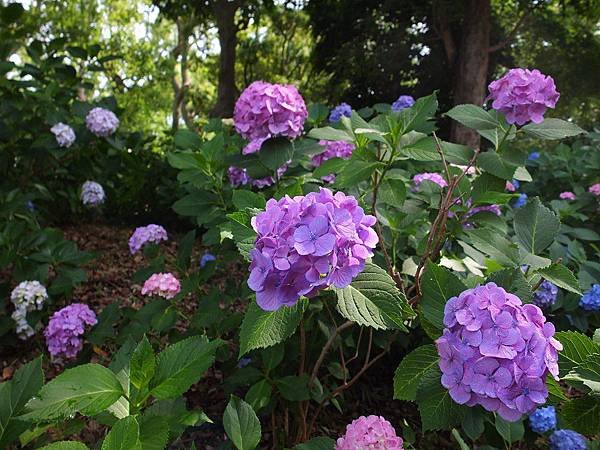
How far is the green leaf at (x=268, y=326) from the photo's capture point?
111 cm

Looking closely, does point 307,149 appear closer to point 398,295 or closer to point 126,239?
point 398,295

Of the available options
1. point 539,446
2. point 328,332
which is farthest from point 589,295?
point 328,332

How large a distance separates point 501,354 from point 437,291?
280 millimetres

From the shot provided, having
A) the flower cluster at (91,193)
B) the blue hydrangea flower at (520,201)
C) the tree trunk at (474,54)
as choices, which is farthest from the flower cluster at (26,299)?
the tree trunk at (474,54)

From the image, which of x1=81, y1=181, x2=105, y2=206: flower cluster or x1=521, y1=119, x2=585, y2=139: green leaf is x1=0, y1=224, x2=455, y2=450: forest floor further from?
x1=81, y1=181, x2=105, y2=206: flower cluster

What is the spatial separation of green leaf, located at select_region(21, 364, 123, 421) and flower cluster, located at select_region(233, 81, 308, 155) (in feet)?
3.59

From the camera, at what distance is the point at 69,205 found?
4.84 meters

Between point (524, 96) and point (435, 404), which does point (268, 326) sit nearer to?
point (435, 404)

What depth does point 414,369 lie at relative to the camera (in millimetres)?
1171

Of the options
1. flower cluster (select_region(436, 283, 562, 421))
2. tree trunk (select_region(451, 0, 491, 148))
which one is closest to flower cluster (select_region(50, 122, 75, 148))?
flower cluster (select_region(436, 283, 562, 421))

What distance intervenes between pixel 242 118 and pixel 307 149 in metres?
0.26

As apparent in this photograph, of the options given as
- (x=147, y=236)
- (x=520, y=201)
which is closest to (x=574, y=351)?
(x=147, y=236)

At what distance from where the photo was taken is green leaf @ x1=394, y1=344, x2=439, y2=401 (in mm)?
1166

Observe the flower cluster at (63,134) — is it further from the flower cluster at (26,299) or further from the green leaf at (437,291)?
the green leaf at (437,291)
